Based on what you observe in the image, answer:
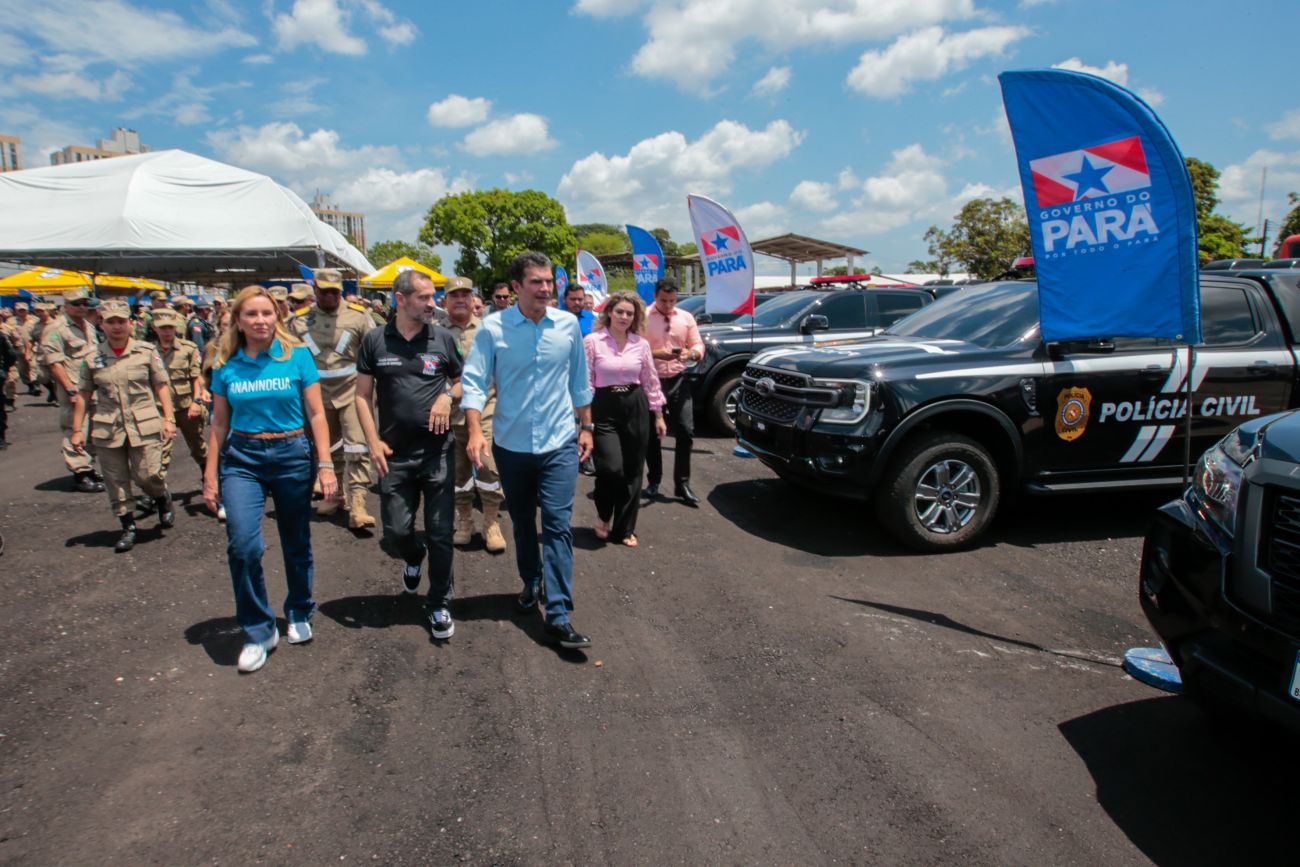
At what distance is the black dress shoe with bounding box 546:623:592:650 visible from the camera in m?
3.69

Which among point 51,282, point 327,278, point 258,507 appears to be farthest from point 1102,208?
point 51,282

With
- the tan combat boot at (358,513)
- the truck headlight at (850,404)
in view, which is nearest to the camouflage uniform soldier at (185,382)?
the tan combat boot at (358,513)

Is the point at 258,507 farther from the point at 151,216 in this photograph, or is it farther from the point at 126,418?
the point at 151,216

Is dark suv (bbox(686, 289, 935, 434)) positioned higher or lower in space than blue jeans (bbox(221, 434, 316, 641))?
higher

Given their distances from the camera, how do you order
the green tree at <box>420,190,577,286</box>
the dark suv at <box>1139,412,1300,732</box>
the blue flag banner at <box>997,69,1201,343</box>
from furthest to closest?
the green tree at <box>420,190,577,286</box>, the blue flag banner at <box>997,69,1201,343</box>, the dark suv at <box>1139,412,1300,732</box>

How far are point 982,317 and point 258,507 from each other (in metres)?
5.08

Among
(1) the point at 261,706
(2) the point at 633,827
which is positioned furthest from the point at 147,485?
(2) the point at 633,827

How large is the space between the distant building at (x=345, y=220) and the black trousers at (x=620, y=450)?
138461 mm

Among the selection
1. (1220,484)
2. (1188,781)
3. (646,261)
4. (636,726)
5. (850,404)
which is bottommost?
(1188,781)

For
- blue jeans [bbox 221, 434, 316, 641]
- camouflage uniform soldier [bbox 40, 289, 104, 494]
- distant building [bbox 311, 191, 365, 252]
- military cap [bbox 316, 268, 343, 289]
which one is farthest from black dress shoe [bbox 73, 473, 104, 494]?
distant building [bbox 311, 191, 365, 252]

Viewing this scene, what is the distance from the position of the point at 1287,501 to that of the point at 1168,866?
1227 mm

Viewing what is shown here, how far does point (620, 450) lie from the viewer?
16.6ft

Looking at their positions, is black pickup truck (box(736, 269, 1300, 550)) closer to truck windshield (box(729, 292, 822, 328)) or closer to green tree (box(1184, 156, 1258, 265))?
truck windshield (box(729, 292, 822, 328))

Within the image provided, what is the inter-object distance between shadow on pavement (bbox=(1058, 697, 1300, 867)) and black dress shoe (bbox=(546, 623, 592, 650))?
7.10ft
